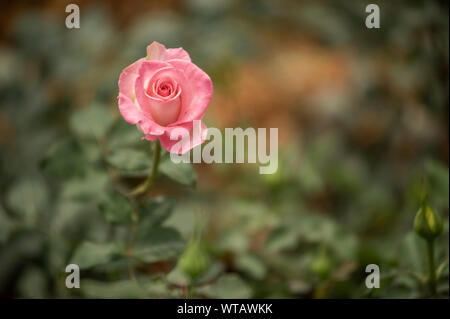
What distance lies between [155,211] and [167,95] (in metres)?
0.23

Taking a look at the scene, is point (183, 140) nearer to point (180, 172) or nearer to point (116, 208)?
point (180, 172)

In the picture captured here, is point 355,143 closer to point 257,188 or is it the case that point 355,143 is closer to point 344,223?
point 344,223

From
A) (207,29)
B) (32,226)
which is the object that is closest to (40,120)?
(32,226)

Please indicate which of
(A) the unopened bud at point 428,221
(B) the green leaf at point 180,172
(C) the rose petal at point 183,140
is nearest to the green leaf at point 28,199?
(B) the green leaf at point 180,172

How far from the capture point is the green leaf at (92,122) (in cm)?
81

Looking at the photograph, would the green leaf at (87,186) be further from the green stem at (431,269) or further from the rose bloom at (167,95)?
the green stem at (431,269)

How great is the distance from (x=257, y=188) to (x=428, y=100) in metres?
0.49

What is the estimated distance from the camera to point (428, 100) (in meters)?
1.11

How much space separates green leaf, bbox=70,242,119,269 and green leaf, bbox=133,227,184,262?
4 centimetres

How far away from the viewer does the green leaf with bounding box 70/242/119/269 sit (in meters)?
0.66

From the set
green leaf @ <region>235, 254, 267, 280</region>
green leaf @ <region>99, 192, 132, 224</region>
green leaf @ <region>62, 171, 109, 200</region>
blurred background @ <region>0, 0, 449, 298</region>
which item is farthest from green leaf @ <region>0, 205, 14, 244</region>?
green leaf @ <region>235, 254, 267, 280</region>

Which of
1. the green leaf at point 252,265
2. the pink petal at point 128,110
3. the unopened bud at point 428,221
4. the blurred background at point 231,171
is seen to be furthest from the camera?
the green leaf at point 252,265

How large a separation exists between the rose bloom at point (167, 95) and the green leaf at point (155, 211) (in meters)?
0.19
